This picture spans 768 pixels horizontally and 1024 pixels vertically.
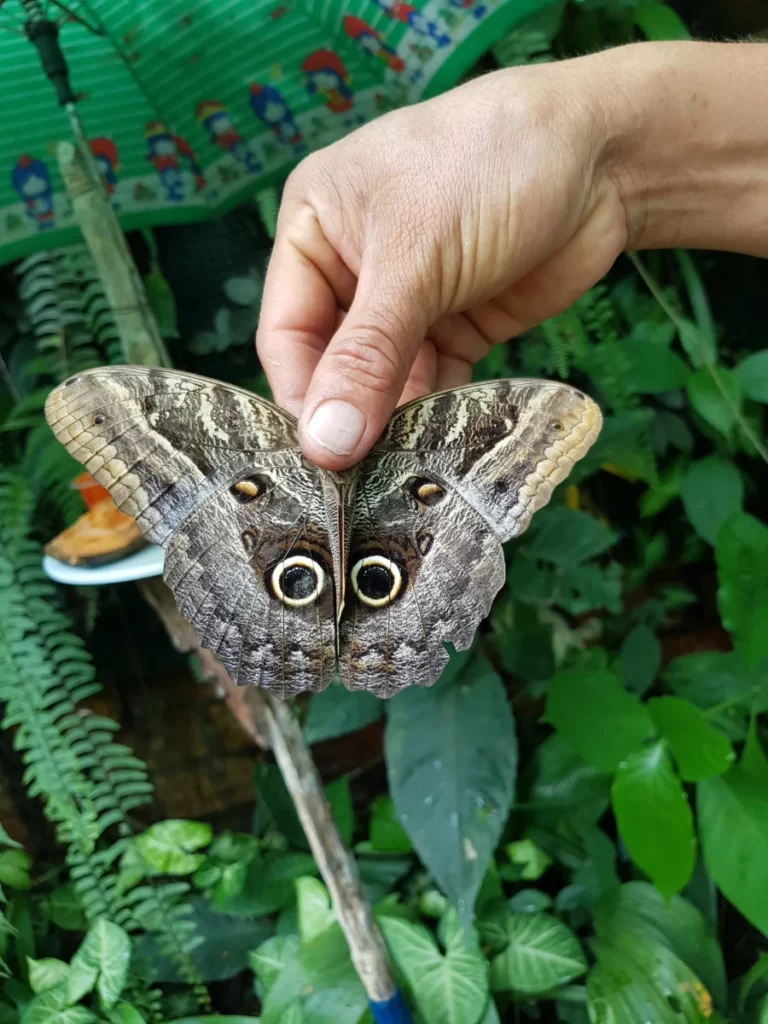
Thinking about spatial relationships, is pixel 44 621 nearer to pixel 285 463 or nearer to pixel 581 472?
pixel 285 463

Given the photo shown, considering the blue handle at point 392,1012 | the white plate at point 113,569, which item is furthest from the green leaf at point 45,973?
the white plate at point 113,569

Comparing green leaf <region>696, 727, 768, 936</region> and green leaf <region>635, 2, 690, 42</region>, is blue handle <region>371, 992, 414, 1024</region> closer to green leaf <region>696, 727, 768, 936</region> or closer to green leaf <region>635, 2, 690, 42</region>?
green leaf <region>696, 727, 768, 936</region>

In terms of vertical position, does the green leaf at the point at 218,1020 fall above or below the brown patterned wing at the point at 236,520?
below

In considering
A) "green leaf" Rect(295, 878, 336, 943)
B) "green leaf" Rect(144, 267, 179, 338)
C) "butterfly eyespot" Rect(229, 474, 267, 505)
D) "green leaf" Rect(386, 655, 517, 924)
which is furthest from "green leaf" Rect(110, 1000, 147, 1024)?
"green leaf" Rect(144, 267, 179, 338)

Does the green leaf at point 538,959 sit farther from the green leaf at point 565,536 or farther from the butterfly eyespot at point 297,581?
the butterfly eyespot at point 297,581

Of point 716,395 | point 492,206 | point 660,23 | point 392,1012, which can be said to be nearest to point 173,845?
point 392,1012

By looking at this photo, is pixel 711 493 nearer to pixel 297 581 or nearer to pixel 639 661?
pixel 639 661
